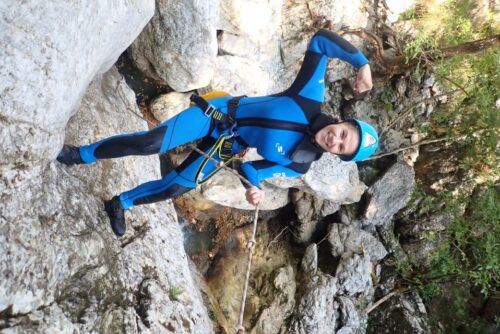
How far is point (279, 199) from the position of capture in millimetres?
7070

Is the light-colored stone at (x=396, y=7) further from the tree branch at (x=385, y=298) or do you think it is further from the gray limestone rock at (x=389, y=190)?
the tree branch at (x=385, y=298)

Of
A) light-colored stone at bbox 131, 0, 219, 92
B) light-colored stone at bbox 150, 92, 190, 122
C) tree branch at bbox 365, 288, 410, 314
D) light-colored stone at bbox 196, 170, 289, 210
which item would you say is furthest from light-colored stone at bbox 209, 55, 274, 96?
tree branch at bbox 365, 288, 410, 314

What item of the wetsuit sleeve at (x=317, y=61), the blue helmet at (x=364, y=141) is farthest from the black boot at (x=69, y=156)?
the blue helmet at (x=364, y=141)

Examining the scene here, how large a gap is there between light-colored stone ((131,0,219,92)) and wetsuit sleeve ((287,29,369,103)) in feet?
6.36

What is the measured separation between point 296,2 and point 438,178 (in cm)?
451

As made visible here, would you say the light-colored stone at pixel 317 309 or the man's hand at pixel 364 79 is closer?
the man's hand at pixel 364 79

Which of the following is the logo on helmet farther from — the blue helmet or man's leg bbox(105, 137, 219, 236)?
man's leg bbox(105, 137, 219, 236)

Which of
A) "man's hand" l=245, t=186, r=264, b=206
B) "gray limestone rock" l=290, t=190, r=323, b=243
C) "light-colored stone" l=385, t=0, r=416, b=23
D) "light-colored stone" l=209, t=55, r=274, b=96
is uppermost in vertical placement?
"light-colored stone" l=385, t=0, r=416, b=23

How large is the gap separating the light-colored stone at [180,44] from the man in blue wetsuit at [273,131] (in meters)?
1.48

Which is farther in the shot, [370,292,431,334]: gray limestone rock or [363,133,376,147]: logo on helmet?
[370,292,431,334]: gray limestone rock

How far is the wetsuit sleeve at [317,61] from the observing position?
12.2 feet

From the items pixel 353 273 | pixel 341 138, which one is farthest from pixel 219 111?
pixel 353 273

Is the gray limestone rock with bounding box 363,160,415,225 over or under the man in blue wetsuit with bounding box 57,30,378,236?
under

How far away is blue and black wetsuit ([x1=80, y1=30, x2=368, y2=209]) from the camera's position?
367cm
